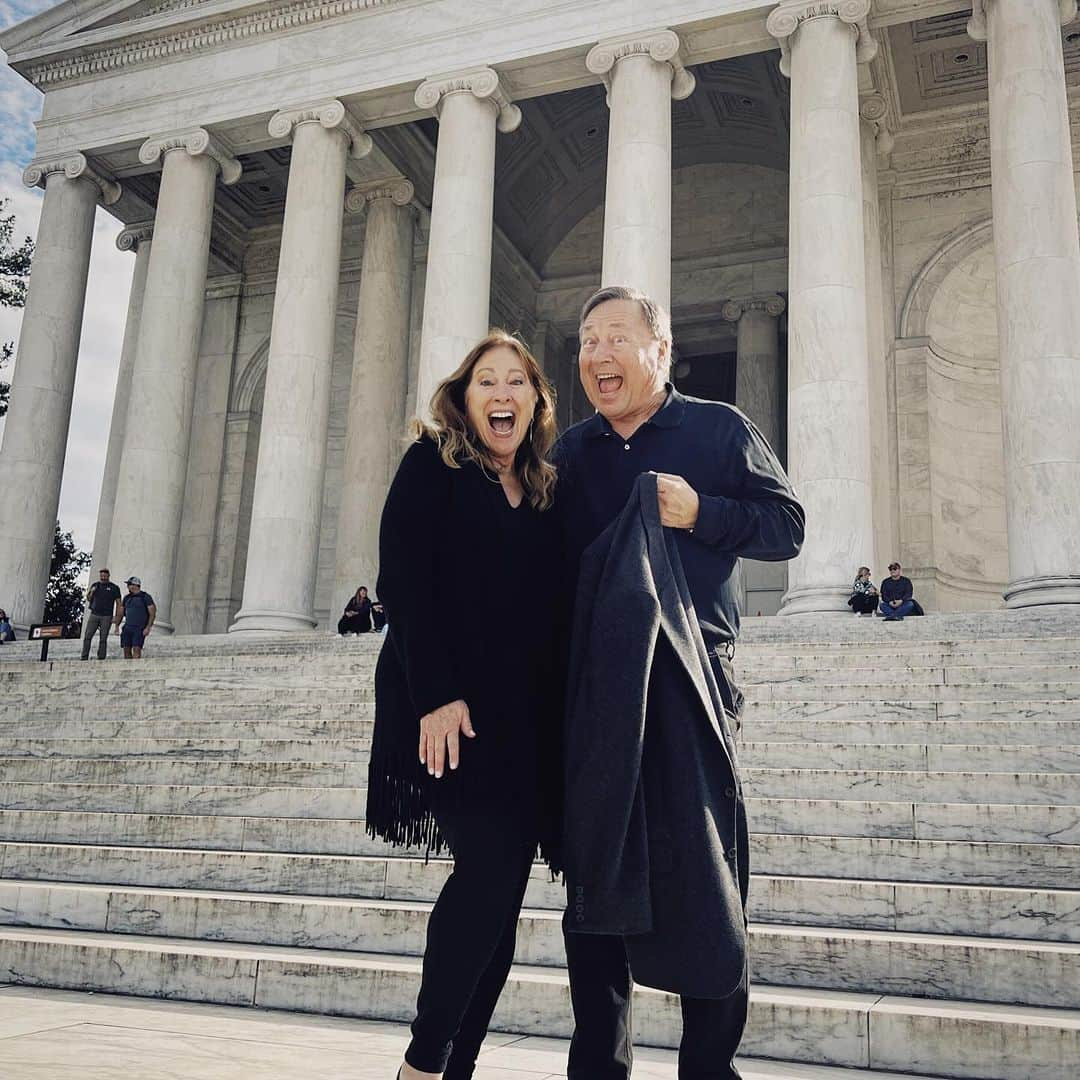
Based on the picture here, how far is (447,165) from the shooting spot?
2653 cm

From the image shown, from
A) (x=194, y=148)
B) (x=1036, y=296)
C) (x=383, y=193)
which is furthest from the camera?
(x=383, y=193)

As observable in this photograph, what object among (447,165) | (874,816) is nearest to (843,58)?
(447,165)

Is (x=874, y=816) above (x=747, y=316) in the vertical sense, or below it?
below

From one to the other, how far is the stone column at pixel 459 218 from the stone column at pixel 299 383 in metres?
2.71

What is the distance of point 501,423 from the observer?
4586mm

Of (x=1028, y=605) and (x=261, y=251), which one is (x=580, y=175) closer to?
(x=261, y=251)

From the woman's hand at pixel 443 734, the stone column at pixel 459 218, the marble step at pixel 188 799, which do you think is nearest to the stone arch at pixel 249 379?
the stone column at pixel 459 218

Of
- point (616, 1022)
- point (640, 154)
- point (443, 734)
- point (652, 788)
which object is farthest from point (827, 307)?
point (616, 1022)

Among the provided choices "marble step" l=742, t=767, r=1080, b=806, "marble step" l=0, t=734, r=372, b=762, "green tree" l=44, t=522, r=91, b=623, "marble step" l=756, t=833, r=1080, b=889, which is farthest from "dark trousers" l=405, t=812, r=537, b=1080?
"green tree" l=44, t=522, r=91, b=623

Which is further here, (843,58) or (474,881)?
(843,58)

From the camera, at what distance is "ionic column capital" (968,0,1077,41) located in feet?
76.1

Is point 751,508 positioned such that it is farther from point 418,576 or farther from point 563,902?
point 563,902

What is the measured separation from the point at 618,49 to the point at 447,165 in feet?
15.2

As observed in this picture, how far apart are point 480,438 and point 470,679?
1.00 m
